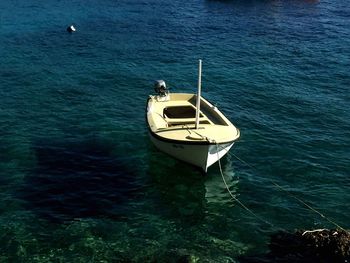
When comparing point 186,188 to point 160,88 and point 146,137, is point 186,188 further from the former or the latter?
point 160,88

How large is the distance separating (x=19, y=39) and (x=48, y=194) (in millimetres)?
33715

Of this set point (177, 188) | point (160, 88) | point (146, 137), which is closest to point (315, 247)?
point (177, 188)

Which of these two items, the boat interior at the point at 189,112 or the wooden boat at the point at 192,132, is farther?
the boat interior at the point at 189,112

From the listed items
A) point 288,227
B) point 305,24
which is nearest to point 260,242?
point 288,227

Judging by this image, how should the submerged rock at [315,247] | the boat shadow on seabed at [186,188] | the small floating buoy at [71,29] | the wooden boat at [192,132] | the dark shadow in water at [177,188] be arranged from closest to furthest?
the submerged rock at [315,247], the dark shadow in water at [177,188], the boat shadow on seabed at [186,188], the wooden boat at [192,132], the small floating buoy at [71,29]

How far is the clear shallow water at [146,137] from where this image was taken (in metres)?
25.8

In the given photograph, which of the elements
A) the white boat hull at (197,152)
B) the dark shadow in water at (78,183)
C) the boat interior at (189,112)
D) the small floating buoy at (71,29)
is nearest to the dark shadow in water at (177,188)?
the white boat hull at (197,152)

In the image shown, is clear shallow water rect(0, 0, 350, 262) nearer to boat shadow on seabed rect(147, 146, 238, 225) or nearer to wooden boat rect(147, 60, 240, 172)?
boat shadow on seabed rect(147, 146, 238, 225)

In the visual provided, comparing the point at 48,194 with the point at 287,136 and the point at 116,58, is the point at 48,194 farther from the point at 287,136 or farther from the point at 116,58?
the point at 116,58

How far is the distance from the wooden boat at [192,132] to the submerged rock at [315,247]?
6.97m

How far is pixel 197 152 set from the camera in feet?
95.8

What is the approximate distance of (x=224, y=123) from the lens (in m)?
32.1

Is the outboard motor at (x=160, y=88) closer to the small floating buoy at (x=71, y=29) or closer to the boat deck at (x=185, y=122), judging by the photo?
the boat deck at (x=185, y=122)

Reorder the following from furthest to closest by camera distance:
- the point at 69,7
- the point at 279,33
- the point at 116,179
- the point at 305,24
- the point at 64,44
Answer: the point at 69,7
the point at 305,24
the point at 279,33
the point at 64,44
the point at 116,179
